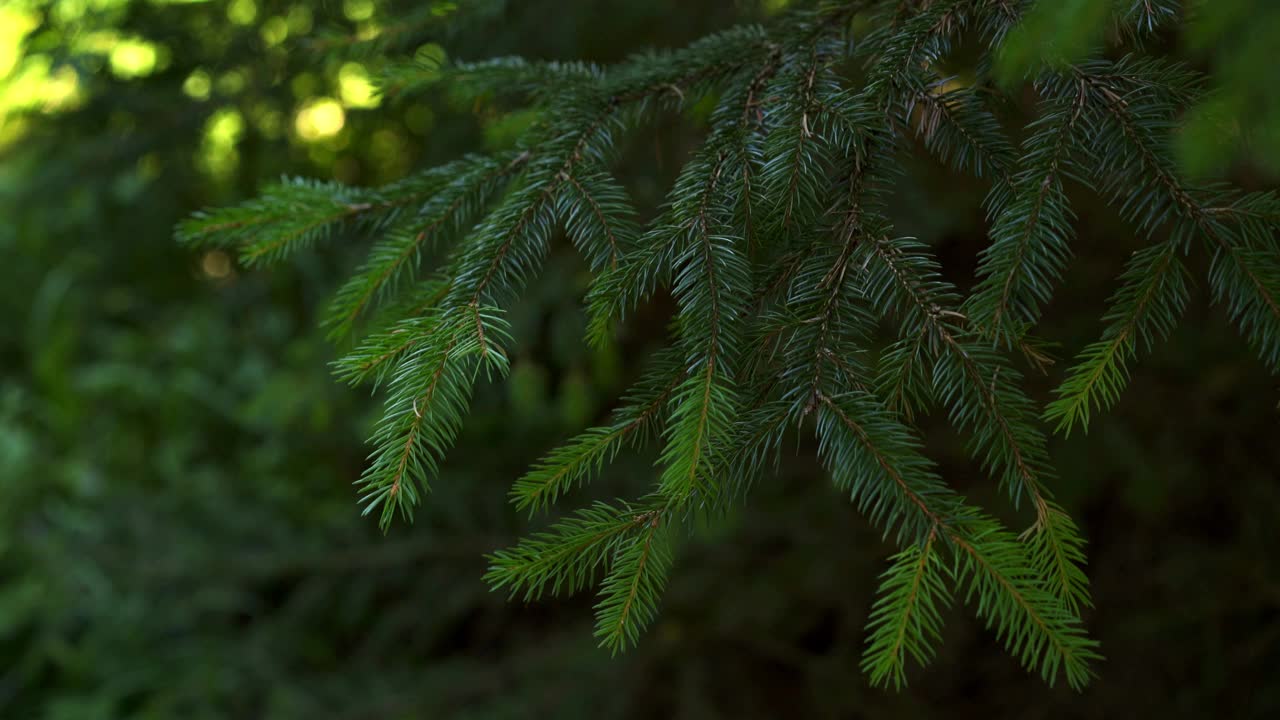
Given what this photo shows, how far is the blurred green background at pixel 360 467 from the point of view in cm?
188

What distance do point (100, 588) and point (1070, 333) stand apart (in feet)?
8.54

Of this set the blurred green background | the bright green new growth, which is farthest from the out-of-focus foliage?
the blurred green background

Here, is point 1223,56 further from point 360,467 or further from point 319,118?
point 360,467

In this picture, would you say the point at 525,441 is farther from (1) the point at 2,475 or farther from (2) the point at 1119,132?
(2) the point at 1119,132

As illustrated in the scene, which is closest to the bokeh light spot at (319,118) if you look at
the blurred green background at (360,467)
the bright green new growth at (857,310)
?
the blurred green background at (360,467)

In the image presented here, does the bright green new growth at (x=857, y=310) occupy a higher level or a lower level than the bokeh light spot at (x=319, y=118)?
higher

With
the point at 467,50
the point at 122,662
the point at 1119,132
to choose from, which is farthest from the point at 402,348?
the point at 122,662

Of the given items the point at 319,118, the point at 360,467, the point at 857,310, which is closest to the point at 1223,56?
the point at 857,310

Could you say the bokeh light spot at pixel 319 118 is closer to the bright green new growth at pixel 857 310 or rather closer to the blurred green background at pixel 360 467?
the blurred green background at pixel 360 467

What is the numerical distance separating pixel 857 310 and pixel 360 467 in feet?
8.11

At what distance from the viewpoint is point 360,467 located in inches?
117

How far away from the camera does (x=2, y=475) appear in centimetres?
273

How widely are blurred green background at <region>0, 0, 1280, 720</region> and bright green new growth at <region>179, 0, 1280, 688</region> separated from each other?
486 mm

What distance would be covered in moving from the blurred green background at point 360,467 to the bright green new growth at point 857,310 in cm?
49
